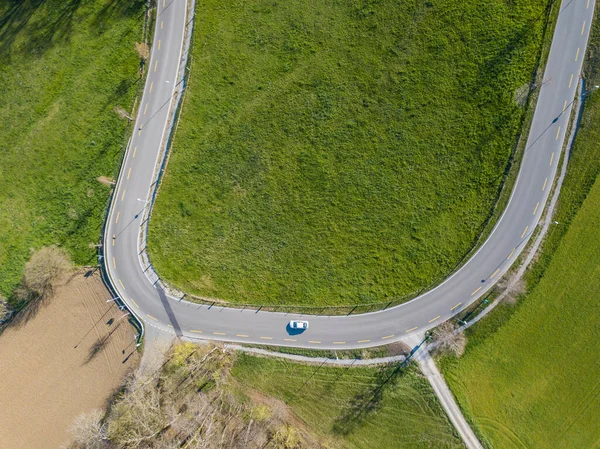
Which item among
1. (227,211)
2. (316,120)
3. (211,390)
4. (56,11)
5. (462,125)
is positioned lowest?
(211,390)

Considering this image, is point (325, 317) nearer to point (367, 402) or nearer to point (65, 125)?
point (367, 402)

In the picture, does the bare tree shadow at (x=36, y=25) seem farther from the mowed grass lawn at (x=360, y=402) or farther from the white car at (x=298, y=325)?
the mowed grass lawn at (x=360, y=402)

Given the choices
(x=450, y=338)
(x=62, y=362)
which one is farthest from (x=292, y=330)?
(x=62, y=362)

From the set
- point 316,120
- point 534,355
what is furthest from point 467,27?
point 534,355

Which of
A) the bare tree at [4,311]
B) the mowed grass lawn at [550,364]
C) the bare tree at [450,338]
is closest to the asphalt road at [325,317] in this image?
the bare tree at [450,338]

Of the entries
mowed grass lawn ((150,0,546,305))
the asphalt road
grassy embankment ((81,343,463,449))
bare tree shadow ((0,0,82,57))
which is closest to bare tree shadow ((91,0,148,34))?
bare tree shadow ((0,0,82,57))

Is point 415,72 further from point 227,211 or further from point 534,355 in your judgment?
point 534,355
